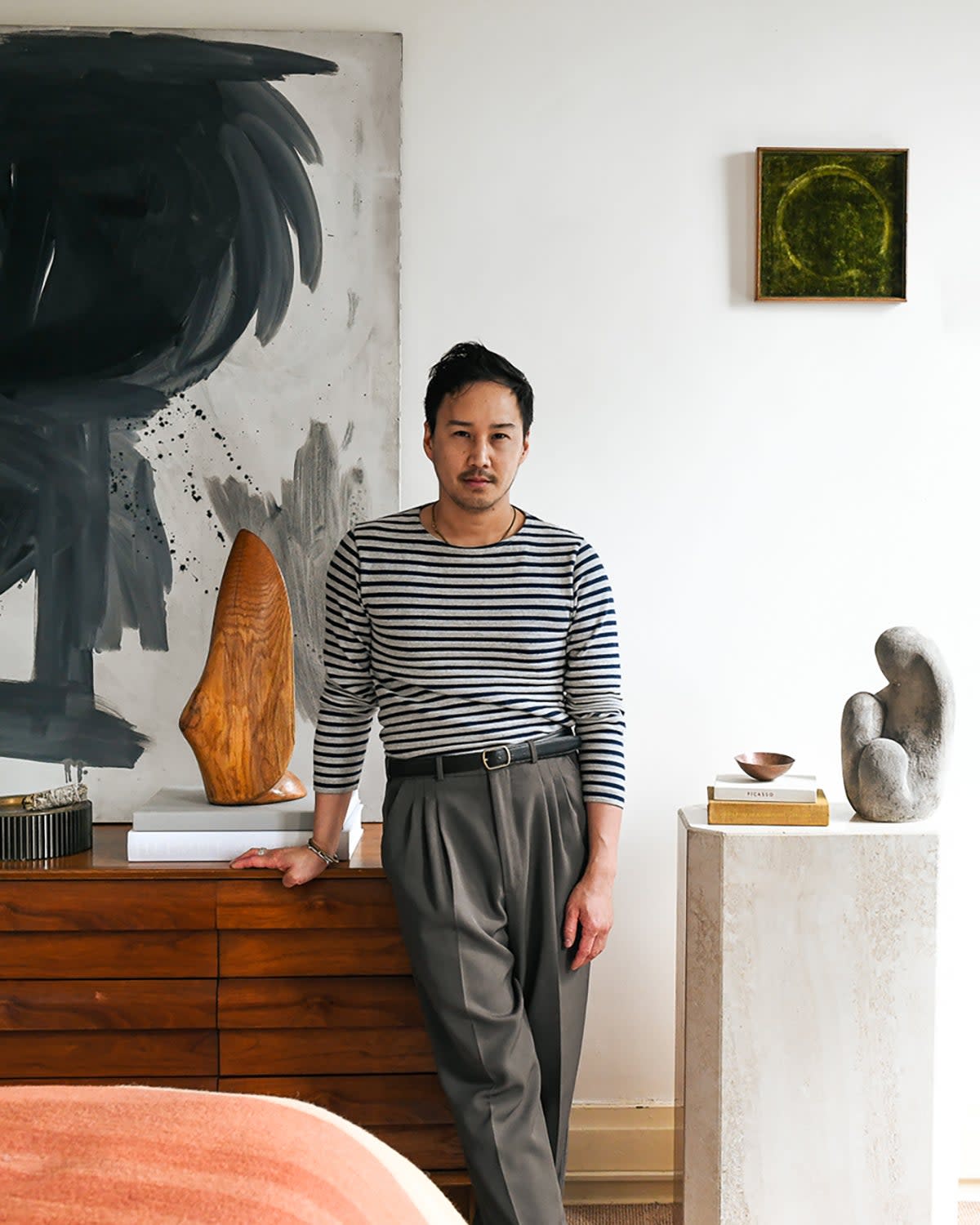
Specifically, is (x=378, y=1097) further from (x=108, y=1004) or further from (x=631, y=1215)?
(x=631, y=1215)

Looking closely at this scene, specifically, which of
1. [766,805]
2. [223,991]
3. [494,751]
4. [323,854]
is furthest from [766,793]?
[223,991]

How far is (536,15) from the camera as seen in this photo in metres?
2.29

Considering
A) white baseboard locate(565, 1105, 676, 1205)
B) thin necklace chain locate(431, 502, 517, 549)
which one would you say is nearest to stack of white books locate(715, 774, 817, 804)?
thin necklace chain locate(431, 502, 517, 549)

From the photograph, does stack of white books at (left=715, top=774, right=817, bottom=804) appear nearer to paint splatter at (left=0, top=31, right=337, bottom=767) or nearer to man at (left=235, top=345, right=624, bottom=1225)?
man at (left=235, top=345, right=624, bottom=1225)

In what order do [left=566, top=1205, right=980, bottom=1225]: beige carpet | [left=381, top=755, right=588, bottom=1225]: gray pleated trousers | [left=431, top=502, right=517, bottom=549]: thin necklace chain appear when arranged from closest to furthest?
[left=381, top=755, right=588, bottom=1225]: gray pleated trousers < [left=431, top=502, right=517, bottom=549]: thin necklace chain < [left=566, top=1205, right=980, bottom=1225]: beige carpet

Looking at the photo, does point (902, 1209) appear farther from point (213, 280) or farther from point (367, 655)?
point (213, 280)

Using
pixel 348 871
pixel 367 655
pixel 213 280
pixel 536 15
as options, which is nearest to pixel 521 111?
pixel 536 15

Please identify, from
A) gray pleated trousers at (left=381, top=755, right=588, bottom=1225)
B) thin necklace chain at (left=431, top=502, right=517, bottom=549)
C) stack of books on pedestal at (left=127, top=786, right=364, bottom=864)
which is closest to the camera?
gray pleated trousers at (left=381, top=755, right=588, bottom=1225)

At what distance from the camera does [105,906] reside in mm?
1884

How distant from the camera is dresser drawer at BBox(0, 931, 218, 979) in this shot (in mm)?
1877

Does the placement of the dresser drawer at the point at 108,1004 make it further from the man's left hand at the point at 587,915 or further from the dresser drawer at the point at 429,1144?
the man's left hand at the point at 587,915

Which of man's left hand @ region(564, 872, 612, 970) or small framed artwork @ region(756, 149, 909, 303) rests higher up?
small framed artwork @ region(756, 149, 909, 303)

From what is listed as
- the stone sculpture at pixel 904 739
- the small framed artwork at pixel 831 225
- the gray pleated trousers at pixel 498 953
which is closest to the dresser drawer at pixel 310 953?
the gray pleated trousers at pixel 498 953

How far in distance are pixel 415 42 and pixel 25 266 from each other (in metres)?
0.86
